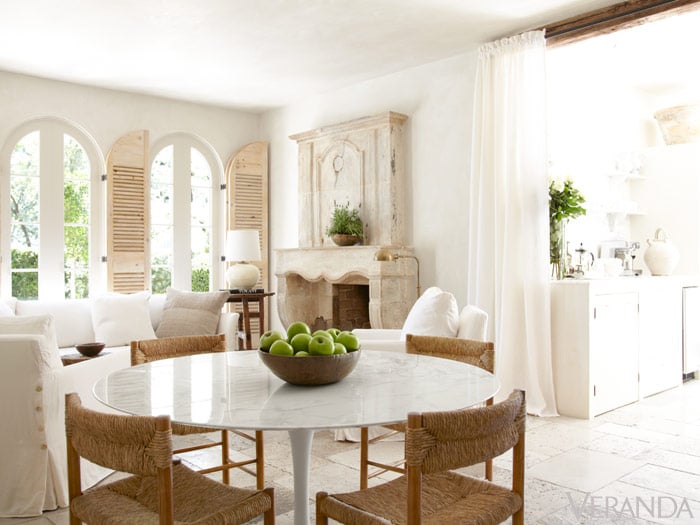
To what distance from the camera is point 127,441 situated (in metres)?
1.39

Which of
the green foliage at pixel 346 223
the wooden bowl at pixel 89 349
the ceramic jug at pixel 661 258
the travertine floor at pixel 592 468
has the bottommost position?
the travertine floor at pixel 592 468

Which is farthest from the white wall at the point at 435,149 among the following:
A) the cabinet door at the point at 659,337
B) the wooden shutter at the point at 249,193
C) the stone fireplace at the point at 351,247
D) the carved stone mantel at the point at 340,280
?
the cabinet door at the point at 659,337

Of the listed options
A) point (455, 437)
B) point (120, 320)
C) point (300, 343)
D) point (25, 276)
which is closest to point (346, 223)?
point (120, 320)

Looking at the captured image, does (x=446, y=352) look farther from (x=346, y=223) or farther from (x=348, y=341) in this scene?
(x=346, y=223)

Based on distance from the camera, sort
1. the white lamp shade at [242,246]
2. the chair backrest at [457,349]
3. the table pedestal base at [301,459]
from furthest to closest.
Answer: the white lamp shade at [242,246]
the chair backrest at [457,349]
the table pedestal base at [301,459]

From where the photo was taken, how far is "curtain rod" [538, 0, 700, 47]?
12.9 ft

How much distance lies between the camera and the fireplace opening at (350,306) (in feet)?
20.3

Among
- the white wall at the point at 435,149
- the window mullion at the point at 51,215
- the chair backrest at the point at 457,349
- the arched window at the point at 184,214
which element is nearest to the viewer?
the chair backrest at the point at 457,349

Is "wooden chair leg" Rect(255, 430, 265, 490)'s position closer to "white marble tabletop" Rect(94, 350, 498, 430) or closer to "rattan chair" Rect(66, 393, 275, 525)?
"white marble tabletop" Rect(94, 350, 498, 430)

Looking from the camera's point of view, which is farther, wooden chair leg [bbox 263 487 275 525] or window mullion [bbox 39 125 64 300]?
window mullion [bbox 39 125 64 300]

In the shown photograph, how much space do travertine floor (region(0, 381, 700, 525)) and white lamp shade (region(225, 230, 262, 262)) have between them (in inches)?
96.5

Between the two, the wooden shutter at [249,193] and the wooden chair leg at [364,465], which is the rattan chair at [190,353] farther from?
the wooden shutter at [249,193]

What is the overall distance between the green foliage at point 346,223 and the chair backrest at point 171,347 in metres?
3.03

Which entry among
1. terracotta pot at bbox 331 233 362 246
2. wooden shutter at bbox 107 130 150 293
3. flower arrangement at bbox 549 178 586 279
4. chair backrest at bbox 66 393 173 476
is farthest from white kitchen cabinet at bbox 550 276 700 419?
wooden shutter at bbox 107 130 150 293
